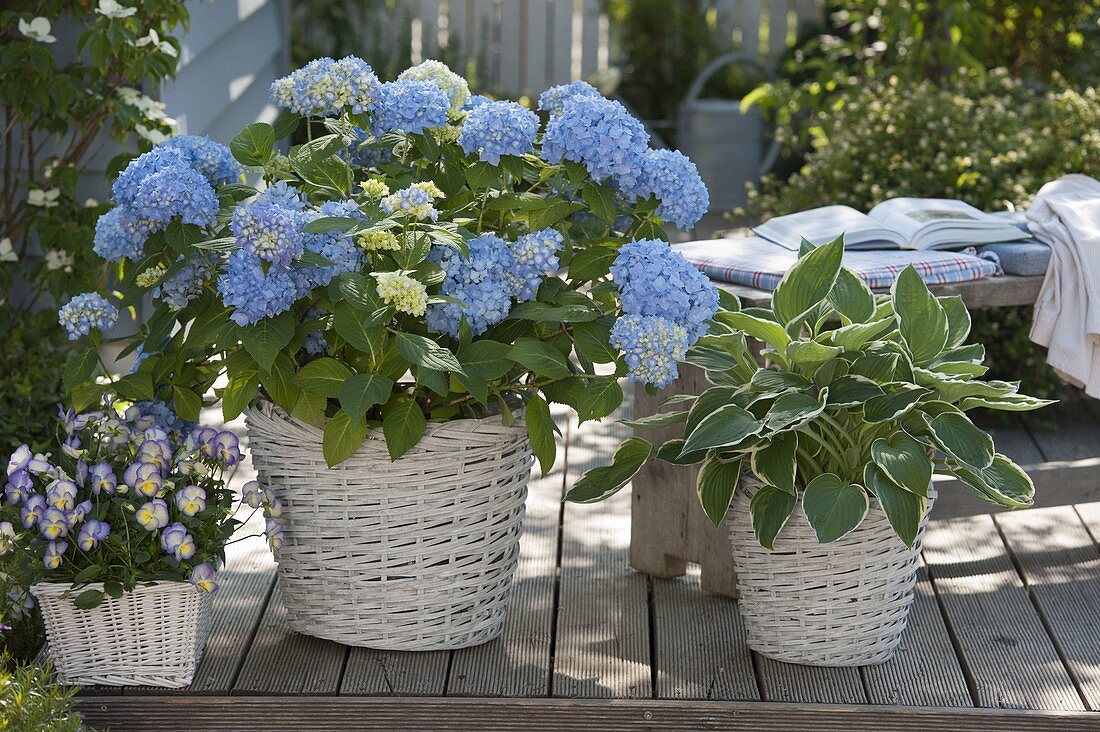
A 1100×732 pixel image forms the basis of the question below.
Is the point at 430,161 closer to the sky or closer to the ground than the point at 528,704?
closer to the sky

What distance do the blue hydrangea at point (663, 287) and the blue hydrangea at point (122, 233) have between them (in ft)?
2.14

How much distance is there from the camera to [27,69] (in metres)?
2.72

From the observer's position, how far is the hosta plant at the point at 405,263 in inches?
64.6

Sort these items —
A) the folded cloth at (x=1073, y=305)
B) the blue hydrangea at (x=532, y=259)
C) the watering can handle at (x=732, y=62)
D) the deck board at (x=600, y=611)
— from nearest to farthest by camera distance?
the blue hydrangea at (x=532, y=259), the deck board at (x=600, y=611), the folded cloth at (x=1073, y=305), the watering can handle at (x=732, y=62)

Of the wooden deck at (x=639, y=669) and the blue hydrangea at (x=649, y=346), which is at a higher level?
the blue hydrangea at (x=649, y=346)

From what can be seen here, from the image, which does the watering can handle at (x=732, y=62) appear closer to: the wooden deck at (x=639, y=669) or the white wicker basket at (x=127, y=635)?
the wooden deck at (x=639, y=669)

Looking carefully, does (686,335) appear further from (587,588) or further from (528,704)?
(587,588)

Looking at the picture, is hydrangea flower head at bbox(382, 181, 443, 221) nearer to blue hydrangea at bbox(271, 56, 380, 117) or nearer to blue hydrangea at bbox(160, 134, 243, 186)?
blue hydrangea at bbox(271, 56, 380, 117)

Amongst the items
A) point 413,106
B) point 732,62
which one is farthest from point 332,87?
point 732,62

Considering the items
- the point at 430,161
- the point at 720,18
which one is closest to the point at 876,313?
the point at 430,161

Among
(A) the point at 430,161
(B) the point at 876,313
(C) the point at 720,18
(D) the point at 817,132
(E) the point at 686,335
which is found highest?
(A) the point at 430,161

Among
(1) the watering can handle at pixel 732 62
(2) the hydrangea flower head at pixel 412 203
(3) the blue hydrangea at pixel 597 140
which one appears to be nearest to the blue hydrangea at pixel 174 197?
(2) the hydrangea flower head at pixel 412 203

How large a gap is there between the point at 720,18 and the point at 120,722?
18.3 ft

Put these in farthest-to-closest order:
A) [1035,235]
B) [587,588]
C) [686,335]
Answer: [1035,235] < [587,588] < [686,335]
